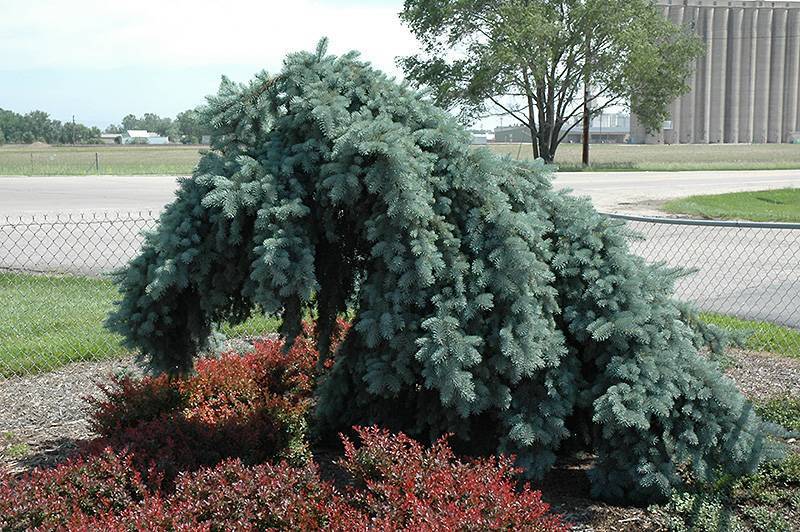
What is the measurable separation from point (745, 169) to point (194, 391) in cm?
4019

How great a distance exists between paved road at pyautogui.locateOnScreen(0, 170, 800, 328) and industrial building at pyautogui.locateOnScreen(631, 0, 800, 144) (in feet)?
252

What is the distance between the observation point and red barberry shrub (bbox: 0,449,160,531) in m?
3.57

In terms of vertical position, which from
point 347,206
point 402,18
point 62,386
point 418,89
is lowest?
point 62,386

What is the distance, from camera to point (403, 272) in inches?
162

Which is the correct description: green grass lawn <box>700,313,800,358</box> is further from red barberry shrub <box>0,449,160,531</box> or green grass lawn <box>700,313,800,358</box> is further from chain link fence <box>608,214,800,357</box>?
red barberry shrub <box>0,449,160,531</box>

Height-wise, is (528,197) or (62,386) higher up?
(528,197)

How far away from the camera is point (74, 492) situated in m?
3.76

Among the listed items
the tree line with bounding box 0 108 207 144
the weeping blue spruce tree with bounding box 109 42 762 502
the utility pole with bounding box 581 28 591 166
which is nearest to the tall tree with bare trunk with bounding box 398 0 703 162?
the utility pole with bounding box 581 28 591 166

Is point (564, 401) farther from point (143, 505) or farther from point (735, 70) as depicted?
point (735, 70)

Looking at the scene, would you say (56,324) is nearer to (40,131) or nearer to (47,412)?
(47,412)

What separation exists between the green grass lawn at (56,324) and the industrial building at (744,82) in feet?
304

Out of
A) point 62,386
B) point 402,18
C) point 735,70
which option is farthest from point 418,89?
point 735,70

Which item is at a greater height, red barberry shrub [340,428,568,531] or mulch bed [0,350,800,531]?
red barberry shrub [340,428,568,531]

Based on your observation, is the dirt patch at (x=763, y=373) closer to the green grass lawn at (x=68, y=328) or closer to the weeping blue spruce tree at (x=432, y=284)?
the green grass lawn at (x=68, y=328)
